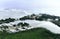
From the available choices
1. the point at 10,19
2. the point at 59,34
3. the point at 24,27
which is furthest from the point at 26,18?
the point at 59,34

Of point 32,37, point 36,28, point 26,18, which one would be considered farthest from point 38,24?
point 26,18

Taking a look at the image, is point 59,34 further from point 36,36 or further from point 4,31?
point 4,31

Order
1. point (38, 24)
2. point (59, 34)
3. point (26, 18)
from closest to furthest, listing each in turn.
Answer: point (59, 34), point (38, 24), point (26, 18)

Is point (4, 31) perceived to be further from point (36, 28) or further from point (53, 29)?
point (53, 29)

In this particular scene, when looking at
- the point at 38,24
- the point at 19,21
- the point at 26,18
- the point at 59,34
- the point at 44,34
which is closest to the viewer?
the point at 59,34

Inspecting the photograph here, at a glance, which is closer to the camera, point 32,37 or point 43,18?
point 32,37

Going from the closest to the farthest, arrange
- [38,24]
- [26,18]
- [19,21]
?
[38,24], [19,21], [26,18]
